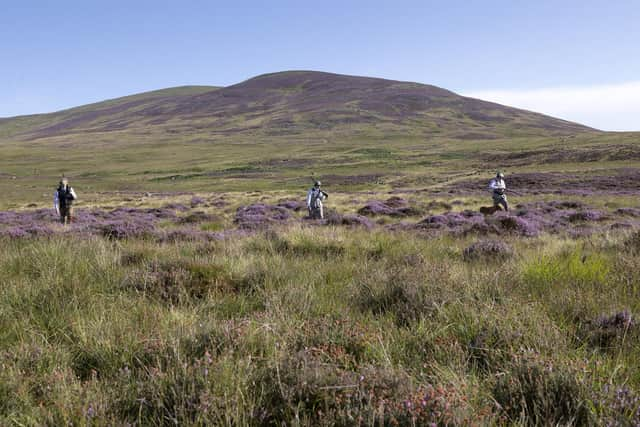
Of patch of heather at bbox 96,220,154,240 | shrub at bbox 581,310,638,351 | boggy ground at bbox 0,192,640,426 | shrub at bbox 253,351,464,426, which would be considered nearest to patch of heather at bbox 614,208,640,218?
boggy ground at bbox 0,192,640,426

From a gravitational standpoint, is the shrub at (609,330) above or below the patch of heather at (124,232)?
above

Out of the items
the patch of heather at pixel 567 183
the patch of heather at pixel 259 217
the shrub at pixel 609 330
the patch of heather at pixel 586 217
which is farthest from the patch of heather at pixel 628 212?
the shrub at pixel 609 330

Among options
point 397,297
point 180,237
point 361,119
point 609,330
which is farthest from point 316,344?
point 361,119

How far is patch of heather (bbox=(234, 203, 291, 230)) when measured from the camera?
1458 cm

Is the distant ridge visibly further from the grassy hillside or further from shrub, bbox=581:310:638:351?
shrub, bbox=581:310:638:351

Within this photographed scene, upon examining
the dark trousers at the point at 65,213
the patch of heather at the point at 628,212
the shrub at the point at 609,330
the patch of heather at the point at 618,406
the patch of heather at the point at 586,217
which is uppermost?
the patch of heather at the point at 618,406

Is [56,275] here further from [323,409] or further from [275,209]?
[275,209]

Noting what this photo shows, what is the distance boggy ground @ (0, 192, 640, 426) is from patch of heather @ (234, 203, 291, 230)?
366 inches

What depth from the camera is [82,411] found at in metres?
2.05

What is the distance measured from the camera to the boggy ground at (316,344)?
6.88ft

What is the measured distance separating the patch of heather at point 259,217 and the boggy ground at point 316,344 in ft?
30.5

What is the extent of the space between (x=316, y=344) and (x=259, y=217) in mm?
15135

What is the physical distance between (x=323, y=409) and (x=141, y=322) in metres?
1.82

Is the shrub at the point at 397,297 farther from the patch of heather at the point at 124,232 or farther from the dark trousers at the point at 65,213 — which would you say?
the dark trousers at the point at 65,213
